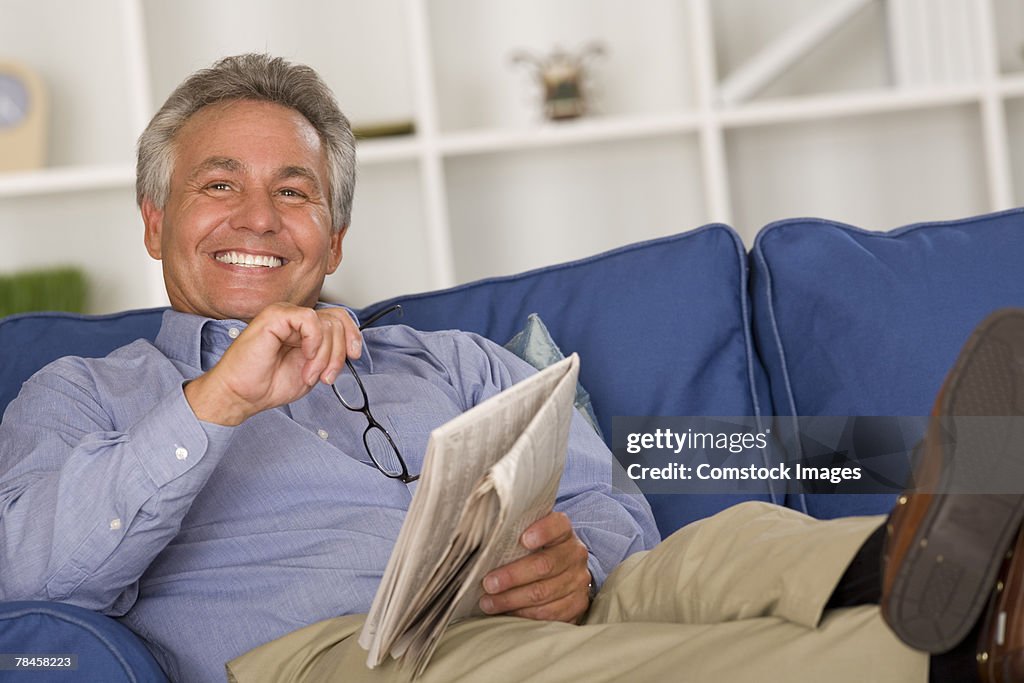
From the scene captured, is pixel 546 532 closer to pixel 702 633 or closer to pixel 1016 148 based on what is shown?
pixel 702 633

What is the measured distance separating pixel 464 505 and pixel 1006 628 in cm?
42

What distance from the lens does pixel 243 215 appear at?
170 cm

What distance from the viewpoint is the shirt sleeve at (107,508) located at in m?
1.20

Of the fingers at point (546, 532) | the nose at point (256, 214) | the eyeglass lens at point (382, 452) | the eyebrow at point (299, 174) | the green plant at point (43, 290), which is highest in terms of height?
the eyebrow at point (299, 174)

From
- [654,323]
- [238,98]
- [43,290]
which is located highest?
[238,98]

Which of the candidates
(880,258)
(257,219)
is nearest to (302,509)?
(257,219)

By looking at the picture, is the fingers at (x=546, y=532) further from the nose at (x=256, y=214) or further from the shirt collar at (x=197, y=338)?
the nose at (x=256, y=214)

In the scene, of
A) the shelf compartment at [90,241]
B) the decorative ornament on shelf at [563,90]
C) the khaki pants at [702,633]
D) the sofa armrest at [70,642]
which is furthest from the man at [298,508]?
the shelf compartment at [90,241]

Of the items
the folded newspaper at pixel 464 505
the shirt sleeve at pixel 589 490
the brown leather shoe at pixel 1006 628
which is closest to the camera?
the brown leather shoe at pixel 1006 628

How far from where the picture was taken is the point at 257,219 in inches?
66.6

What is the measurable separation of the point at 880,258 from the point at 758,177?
1709 mm

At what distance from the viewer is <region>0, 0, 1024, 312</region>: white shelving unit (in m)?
3.31

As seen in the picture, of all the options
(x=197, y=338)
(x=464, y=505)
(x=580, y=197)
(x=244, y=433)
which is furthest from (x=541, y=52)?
(x=464, y=505)

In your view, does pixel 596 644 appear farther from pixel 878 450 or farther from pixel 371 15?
pixel 371 15
